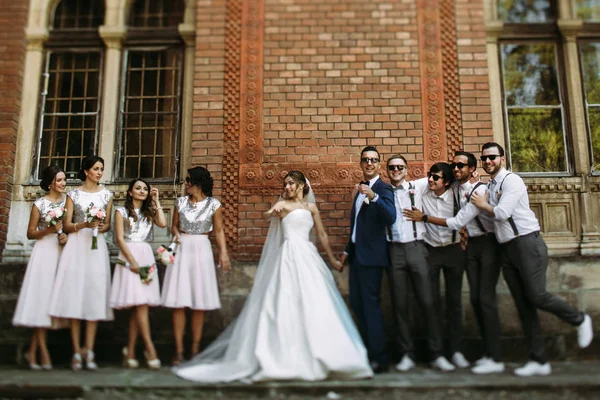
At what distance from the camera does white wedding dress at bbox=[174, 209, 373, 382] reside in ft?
16.7

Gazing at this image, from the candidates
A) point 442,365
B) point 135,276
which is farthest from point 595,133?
point 135,276

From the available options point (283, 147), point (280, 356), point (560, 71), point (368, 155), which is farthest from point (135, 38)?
point (560, 71)

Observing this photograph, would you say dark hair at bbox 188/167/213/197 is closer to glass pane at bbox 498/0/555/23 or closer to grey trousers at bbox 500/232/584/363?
grey trousers at bbox 500/232/584/363

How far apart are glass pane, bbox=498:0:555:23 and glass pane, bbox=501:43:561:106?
38 centimetres

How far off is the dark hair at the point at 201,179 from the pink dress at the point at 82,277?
98 cm

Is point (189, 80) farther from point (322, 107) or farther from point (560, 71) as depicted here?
point (560, 71)

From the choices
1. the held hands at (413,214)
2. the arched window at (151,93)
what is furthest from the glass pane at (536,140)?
the arched window at (151,93)

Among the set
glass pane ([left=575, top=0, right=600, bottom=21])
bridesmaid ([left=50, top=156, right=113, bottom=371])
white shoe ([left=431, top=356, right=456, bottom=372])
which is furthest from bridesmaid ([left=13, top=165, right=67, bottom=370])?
glass pane ([left=575, top=0, right=600, bottom=21])

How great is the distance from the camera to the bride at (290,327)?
511 cm

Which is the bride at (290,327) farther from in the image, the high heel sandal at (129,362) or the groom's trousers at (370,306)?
the high heel sandal at (129,362)

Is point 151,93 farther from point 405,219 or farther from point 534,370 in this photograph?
point 534,370

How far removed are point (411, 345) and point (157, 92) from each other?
15.4 feet

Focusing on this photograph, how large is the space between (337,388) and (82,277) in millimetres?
2822

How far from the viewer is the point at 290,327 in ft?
17.5
